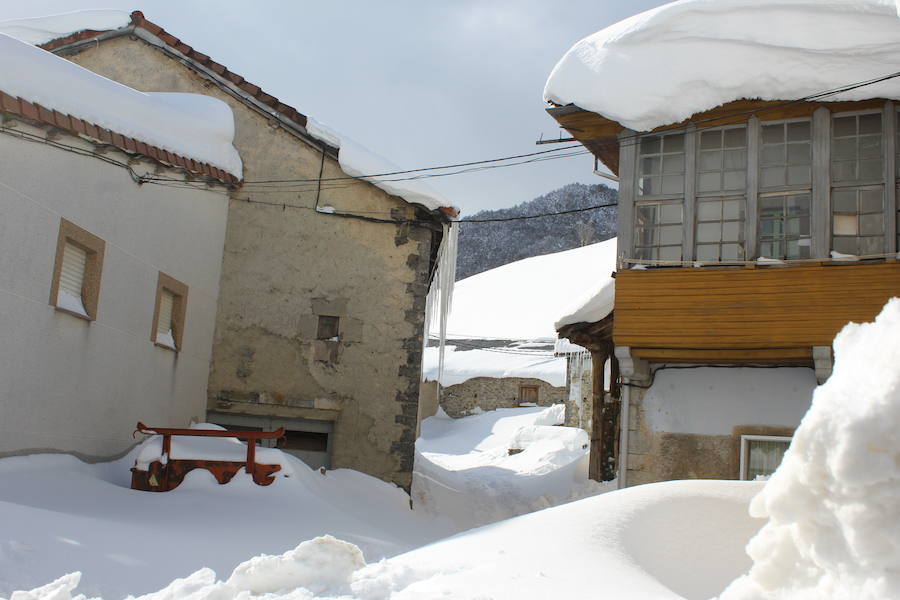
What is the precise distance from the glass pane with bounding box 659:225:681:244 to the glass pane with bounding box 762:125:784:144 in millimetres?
1406

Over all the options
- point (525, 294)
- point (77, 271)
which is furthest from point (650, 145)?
point (525, 294)

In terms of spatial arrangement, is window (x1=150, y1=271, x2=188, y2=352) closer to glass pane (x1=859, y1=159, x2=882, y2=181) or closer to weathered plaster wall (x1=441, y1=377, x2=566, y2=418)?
glass pane (x1=859, y1=159, x2=882, y2=181)

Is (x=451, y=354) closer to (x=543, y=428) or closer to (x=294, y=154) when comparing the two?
(x=543, y=428)

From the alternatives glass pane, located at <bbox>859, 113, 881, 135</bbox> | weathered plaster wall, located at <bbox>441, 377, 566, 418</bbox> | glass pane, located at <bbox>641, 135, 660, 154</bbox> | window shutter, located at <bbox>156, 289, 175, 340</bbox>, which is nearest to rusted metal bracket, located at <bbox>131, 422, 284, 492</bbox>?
window shutter, located at <bbox>156, 289, 175, 340</bbox>

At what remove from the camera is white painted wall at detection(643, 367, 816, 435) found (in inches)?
414

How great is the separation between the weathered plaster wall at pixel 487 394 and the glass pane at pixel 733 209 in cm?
2299

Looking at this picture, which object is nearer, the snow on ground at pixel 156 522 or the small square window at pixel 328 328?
the snow on ground at pixel 156 522

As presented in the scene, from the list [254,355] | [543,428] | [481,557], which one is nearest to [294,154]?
[254,355]

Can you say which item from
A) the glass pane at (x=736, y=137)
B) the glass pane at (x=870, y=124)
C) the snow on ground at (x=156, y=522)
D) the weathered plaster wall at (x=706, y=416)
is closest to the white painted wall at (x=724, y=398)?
the weathered plaster wall at (x=706, y=416)

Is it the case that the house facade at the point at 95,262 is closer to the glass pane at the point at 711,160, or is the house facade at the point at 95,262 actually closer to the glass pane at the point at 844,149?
the glass pane at the point at 711,160

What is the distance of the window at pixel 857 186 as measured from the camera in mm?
9953

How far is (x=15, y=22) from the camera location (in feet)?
48.6

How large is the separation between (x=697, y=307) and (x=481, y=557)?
6.23 m

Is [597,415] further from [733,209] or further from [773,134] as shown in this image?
[773,134]
